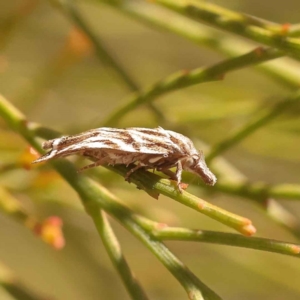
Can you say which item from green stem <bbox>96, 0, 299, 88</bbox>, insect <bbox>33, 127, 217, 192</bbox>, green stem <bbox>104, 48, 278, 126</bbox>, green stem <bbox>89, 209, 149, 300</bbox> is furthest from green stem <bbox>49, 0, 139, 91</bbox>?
green stem <bbox>89, 209, 149, 300</bbox>

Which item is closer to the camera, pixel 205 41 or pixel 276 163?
pixel 205 41

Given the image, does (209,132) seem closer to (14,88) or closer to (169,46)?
(14,88)

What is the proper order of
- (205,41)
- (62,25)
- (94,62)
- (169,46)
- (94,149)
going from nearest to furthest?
(94,149) < (205,41) < (94,62) < (62,25) < (169,46)

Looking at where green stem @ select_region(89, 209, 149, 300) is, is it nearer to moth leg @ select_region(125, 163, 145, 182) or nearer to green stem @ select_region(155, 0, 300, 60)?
moth leg @ select_region(125, 163, 145, 182)

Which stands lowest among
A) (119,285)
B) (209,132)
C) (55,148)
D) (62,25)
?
(55,148)

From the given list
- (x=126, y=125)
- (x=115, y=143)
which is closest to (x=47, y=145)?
(x=115, y=143)

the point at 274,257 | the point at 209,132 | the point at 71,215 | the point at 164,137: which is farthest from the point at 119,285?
the point at 164,137
